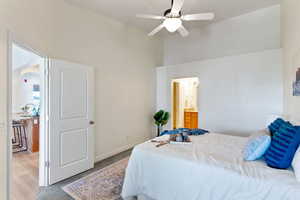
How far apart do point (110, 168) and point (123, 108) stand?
4.91 ft

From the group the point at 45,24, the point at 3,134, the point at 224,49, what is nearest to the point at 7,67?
the point at 3,134

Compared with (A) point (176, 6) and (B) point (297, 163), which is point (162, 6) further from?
(B) point (297, 163)

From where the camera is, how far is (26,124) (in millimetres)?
4504

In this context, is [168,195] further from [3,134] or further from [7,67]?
[7,67]

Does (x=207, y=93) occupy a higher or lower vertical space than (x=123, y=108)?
higher

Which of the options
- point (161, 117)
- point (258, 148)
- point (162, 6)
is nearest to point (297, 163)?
point (258, 148)

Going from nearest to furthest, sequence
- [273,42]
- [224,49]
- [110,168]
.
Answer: [110,168] → [273,42] → [224,49]

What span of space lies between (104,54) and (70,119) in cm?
160

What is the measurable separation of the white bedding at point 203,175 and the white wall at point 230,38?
252 cm

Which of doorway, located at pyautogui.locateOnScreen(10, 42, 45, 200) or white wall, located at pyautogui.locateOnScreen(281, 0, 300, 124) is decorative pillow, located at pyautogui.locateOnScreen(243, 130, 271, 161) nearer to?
white wall, located at pyautogui.locateOnScreen(281, 0, 300, 124)

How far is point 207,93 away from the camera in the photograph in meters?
4.04

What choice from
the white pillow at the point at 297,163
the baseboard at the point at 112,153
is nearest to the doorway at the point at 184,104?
the baseboard at the point at 112,153

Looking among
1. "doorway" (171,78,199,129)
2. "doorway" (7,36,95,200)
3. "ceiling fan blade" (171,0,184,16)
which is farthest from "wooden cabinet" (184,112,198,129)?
"ceiling fan blade" (171,0,184,16)

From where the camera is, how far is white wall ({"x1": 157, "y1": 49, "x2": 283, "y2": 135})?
10.5 ft
